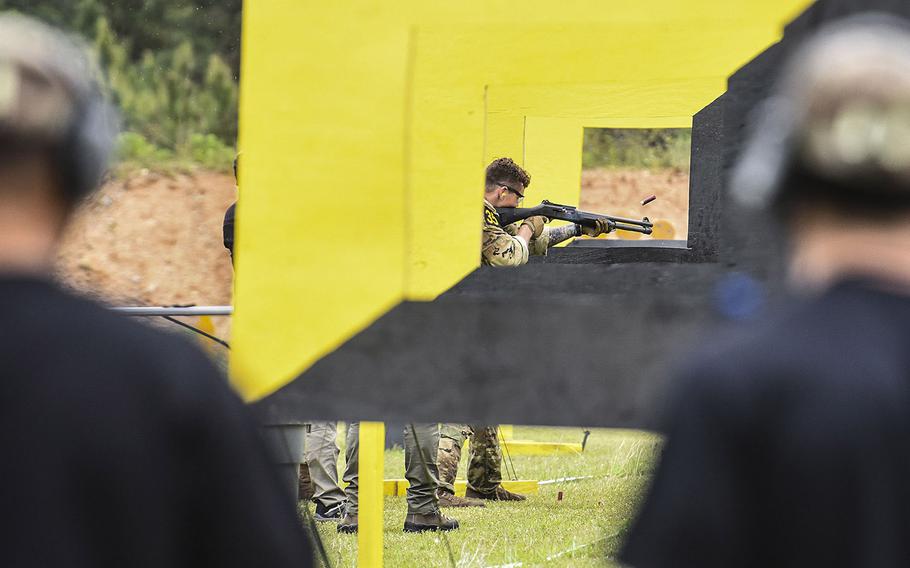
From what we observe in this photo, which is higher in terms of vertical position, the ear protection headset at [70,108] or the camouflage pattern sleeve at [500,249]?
the ear protection headset at [70,108]

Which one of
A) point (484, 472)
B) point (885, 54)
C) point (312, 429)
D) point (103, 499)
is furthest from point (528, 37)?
point (484, 472)

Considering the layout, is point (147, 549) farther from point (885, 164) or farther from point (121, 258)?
point (121, 258)

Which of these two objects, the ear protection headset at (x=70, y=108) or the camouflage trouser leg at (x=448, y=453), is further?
the camouflage trouser leg at (x=448, y=453)

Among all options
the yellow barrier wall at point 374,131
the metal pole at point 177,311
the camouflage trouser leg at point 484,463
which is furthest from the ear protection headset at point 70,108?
the camouflage trouser leg at point 484,463

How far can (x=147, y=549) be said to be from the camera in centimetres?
126

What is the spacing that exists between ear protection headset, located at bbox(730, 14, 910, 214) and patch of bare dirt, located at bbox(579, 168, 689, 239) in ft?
90.0

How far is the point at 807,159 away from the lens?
52.5 inches

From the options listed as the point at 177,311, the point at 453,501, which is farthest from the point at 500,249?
the point at 453,501

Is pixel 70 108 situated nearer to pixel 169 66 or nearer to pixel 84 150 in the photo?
pixel 84 150

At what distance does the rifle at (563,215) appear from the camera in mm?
6383

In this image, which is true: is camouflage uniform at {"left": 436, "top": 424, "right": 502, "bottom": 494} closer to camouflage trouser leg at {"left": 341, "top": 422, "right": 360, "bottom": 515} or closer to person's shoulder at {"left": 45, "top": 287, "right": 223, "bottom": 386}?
camouflage trouser leg at {"left": 341, "top": 422, "right": 360, "bottom": 515}

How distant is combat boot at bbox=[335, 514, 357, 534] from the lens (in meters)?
6.36

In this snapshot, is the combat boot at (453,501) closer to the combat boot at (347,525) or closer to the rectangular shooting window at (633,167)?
the combat boot at (347,525)

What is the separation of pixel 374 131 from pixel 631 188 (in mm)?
26277
